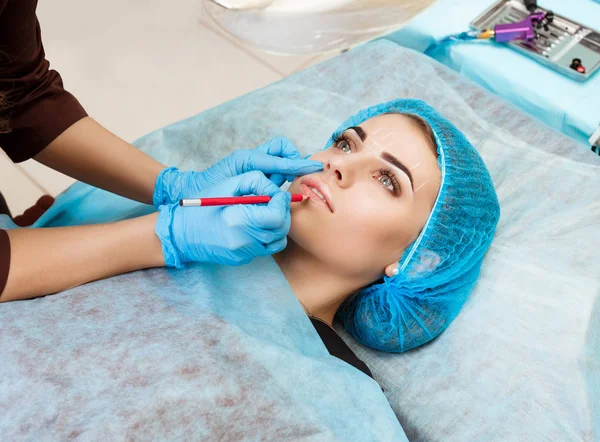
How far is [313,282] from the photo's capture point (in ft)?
4.80

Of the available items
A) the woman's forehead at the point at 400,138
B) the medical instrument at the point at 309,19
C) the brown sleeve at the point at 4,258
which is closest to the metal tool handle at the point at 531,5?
the woman's forehead at the point at 400,138

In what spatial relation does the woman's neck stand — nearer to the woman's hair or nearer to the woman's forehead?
the woman's forehead

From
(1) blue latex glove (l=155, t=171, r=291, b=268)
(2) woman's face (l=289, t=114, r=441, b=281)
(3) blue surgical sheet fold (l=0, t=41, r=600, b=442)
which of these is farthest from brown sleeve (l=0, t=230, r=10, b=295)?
(2) woman's face (l=289, t=114, r=441, b=281)

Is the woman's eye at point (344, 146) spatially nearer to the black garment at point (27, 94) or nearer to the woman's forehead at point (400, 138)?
the woman's forehead at point (400, 138)

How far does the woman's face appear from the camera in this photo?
1.33 metres

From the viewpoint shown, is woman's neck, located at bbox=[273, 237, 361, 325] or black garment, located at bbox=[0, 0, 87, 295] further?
woman's neck, located at bbox=[273, 237, 361, 325]

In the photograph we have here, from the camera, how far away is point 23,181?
2604 millimetres

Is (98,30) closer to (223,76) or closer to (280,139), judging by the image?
(223,76)

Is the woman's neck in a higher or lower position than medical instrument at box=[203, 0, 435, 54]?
lower

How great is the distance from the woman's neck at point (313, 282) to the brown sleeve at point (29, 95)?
2.18ft

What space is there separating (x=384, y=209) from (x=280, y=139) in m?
0.37

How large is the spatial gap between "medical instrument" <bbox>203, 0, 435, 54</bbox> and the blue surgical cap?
1.73 feet

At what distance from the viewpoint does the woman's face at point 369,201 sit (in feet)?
4.35

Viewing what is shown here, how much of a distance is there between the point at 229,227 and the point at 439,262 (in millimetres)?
527
